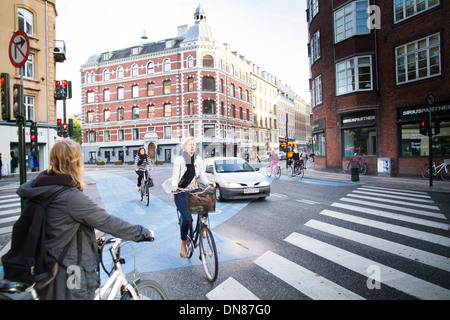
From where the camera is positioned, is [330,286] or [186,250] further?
[186,250]

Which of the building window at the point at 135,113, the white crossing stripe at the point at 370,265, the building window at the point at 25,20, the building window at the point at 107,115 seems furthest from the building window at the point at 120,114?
the white crossing stripe at the point at 370,265

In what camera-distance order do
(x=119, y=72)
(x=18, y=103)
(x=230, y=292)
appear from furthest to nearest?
(x=119, y=72)
(x=18, y=103)
(x=230, y=292)

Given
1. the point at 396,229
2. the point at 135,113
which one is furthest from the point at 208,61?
the point at 396,229

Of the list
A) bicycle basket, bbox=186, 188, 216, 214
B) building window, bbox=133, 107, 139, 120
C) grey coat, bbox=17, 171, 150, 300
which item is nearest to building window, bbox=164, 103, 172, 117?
building window, bbox=133, 107, 139, 120

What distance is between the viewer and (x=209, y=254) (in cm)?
383

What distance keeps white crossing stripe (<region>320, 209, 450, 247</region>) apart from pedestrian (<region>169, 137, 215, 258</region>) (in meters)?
4.05

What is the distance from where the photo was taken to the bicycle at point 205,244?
368cm

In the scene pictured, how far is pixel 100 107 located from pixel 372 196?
47.3 meters

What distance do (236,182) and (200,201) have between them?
507 cm

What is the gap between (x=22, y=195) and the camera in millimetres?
1783

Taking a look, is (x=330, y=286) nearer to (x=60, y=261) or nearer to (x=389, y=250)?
(x=389, y=250)

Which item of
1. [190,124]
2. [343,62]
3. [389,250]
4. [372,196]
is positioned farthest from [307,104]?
[389,250]

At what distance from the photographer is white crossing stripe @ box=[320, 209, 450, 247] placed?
5.15 metres

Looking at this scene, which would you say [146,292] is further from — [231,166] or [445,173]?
[445,173]
